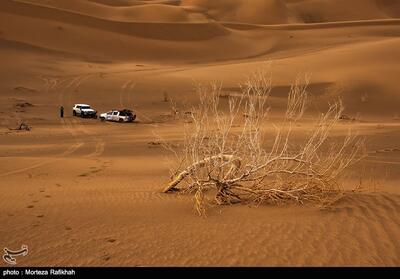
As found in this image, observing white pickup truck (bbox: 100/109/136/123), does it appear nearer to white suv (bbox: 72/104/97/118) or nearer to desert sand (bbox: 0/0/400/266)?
desert sand (bbox: 0/0/400/266)

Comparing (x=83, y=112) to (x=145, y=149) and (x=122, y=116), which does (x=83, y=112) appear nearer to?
(x=122, y=116)

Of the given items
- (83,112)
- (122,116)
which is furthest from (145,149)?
(83,112)

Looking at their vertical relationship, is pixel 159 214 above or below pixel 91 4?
below

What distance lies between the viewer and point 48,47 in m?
57.4

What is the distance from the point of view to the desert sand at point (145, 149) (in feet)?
19.3

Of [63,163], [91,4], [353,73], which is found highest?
[91,4]

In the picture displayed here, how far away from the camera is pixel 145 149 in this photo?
16500 millimetres

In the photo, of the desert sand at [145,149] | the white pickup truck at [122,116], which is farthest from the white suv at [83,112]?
the white pickup truck at [122,116]

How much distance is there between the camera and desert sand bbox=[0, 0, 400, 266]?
588 cm

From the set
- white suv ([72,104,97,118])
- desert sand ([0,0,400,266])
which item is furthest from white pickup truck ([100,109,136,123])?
white suv ([72,104,97,118])

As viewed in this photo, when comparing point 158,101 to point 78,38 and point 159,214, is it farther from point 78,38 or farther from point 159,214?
point 78,38

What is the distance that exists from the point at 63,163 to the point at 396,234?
896 cm

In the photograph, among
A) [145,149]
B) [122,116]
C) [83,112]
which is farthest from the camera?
[83,112]
